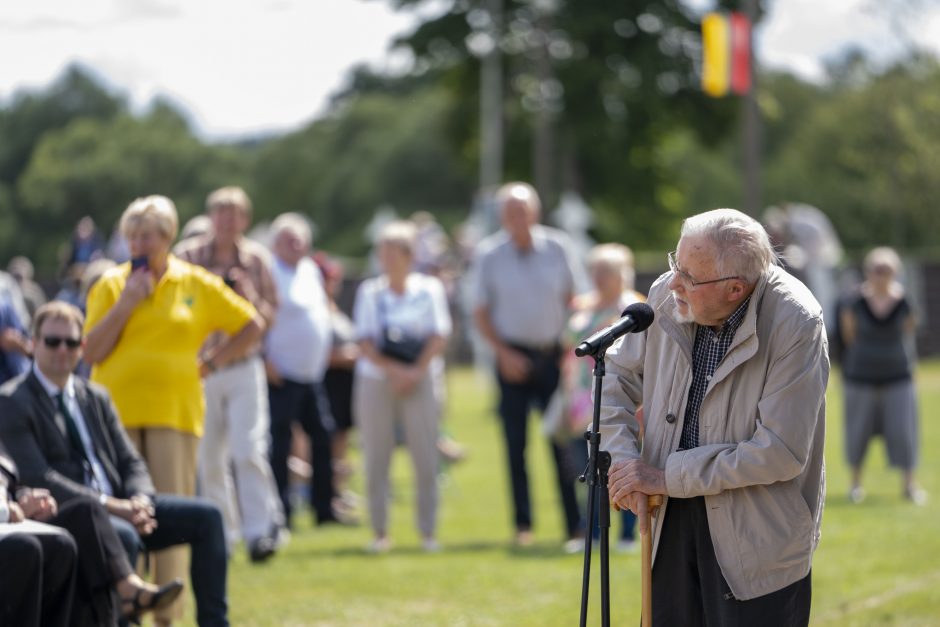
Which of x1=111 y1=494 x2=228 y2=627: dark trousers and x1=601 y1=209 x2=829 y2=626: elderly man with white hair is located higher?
x1=601 y1=209 x2=829 y2=626: elderly man with white hair

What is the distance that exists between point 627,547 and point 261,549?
2.51 metres

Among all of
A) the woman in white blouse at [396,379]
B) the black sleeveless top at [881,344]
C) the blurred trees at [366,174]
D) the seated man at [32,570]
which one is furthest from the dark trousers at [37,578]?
the blurred trees at [366,174]

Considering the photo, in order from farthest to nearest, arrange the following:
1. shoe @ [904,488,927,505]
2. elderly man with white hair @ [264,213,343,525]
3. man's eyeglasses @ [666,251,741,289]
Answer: shoe @ [904,488,927,505]
elderly man with white hair @ [264,213,343,525]
man's eyeglasses @ [666,251,741,289]

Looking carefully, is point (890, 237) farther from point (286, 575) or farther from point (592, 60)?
point (286, 575)

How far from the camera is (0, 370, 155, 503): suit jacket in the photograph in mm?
6559

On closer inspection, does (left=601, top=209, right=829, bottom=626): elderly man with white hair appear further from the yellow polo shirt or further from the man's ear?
the yellow polo shirt

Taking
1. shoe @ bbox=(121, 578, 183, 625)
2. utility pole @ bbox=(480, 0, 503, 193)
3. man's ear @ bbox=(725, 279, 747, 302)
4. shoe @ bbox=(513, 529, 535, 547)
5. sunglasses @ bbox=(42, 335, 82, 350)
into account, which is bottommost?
shoe @ bbox=(513, 529, 535, 547)

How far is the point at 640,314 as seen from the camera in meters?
5.13

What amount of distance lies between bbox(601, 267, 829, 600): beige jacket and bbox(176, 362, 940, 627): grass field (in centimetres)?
317

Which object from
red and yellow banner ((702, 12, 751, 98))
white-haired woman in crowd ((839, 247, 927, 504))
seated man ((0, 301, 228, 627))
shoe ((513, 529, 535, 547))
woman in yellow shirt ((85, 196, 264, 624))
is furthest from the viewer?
red and yellow banner ((702, 12, 751, 98))

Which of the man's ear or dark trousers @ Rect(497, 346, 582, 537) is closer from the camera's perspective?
the man's ear

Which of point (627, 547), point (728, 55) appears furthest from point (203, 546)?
point (728, 55)

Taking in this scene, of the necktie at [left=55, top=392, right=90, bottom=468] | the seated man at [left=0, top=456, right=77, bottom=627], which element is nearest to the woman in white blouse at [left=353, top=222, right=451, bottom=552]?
the necktie at [left=55, top=392, right=90, bottom=468]

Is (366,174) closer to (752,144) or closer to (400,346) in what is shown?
(752,144)
